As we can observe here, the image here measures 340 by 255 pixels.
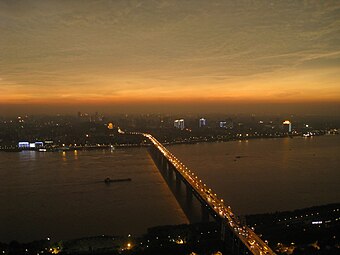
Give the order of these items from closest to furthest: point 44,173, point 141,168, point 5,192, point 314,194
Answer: point 314,194
point 5,192
point 44,173
point 141,168

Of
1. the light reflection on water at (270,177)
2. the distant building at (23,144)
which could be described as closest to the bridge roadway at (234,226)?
the light reflection on water at (270,177)

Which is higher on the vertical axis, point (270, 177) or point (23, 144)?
point (23, 144)

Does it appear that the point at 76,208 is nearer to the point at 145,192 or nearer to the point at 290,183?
the point at 145,192

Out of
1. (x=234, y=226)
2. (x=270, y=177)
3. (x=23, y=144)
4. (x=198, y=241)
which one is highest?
(x=23, y=144)

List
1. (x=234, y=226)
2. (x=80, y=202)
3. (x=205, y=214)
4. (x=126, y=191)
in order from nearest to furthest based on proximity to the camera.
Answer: (x=234, y=226), (x=205, y=214), (x=80, y=202), (x=126, y=191)

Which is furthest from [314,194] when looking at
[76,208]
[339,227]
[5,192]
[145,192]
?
[5,192]

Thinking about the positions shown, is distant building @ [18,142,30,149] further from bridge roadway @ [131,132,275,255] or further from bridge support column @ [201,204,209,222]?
bridge support column @ [201,204,209,222]

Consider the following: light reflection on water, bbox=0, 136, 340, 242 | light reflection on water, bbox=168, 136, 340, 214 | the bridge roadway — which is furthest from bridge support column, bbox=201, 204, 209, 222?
light reflection on water, bbox=168, 136, 340, 214

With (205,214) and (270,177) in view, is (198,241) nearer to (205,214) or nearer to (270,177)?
(205,214)

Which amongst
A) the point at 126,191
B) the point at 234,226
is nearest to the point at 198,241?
the point at 234,226
